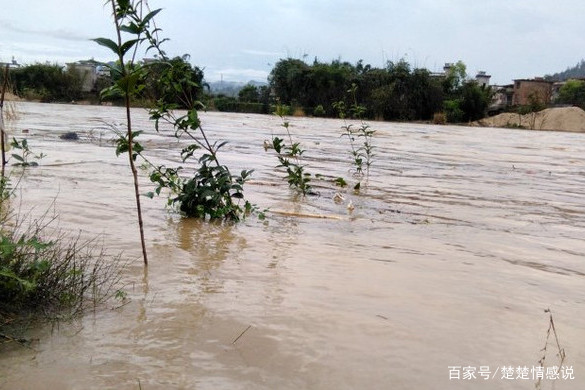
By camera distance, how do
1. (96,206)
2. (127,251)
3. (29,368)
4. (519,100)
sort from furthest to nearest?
(519,100)
(96,206)
(127,251)
(29,368)

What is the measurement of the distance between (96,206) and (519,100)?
224 ft

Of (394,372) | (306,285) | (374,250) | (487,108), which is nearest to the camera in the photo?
(394,372)

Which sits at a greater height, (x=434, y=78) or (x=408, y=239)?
(x=434, y=78)

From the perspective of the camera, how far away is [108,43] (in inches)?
101

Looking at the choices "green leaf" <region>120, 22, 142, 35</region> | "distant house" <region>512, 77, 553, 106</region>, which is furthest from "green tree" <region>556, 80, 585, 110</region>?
"green leaf" <region>120, 22, 142, 35</region>

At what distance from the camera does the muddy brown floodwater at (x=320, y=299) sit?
1808 millimetres

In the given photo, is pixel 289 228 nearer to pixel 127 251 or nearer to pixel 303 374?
pixel 127 251

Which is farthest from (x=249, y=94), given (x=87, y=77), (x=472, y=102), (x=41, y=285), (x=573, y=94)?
(x=41, y=285)

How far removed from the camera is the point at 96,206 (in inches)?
165

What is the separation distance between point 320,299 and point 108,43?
1.49m

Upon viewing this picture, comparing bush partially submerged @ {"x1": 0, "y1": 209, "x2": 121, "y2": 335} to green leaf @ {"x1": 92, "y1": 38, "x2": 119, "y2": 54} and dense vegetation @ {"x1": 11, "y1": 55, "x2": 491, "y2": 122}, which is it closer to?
green leaf @ {"x1": 92, "y1": 38, "x2": 119, "y2": 54}

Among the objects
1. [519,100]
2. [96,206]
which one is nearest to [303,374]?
[96,206]

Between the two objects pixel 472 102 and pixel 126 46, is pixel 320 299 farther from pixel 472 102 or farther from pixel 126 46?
pixel 472 102

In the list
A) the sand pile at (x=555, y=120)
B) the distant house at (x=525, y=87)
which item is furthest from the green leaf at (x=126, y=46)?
the distant house at (x=525, y=87)
